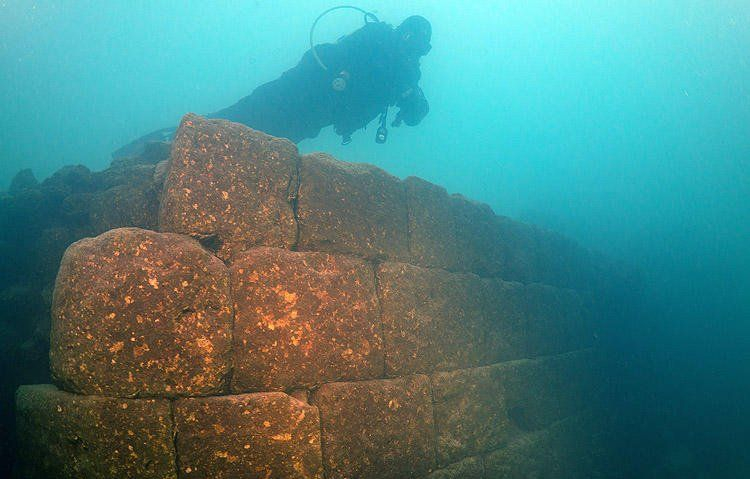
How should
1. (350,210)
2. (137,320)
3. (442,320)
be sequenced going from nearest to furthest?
(137,320) → (350,210) → (442,320)

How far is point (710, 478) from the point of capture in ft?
31.5

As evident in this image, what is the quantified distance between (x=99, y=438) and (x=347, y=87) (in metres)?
6.64

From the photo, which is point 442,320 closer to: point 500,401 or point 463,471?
point 500,401

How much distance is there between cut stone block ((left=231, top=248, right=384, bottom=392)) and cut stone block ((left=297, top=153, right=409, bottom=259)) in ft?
0.74

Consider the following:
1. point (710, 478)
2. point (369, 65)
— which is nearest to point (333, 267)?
point (369, 65)

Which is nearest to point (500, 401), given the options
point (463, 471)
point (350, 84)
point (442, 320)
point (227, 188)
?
point (463, 471)

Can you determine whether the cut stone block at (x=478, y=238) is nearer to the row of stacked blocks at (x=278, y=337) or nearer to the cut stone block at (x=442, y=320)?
the row of stacked blocks at (x=278, y=337)

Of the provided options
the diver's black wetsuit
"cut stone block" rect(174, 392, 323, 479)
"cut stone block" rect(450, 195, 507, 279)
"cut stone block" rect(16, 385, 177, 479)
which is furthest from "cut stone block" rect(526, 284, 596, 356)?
"cut stone block" rect(16, 385, 177, 479)

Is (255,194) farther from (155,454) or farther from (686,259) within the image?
(686,259)

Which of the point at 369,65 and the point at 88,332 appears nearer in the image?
the point at 88,332

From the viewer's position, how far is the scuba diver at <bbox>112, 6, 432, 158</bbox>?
7422 mm

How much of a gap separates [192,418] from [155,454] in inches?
10.5

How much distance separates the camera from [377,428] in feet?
11.3

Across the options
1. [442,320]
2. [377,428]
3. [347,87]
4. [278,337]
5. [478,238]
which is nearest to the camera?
[278,337]
